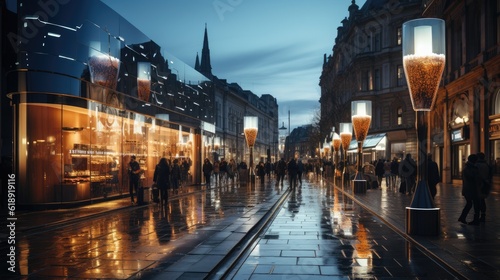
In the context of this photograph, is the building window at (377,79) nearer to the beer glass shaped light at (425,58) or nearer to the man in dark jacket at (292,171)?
the man in dark jacket at (292,171)

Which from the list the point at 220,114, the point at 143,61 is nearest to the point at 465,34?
the point at 143,61

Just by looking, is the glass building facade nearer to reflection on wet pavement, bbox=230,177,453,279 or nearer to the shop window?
reflection on wet pavement, bbox=230,177,453,279

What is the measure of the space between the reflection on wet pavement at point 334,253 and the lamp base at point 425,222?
368 mm

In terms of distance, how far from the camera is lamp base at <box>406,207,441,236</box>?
36.3 ft

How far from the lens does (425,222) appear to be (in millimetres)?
11102

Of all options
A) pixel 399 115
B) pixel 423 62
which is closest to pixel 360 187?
pixel 423 62

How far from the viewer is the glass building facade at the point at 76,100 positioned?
17.0 metres

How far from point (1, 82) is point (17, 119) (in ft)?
16.2

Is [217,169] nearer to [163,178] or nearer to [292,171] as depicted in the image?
[292,171]

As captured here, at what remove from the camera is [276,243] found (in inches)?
408

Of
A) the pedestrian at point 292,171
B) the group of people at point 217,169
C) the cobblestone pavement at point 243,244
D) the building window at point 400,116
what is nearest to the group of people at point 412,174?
the cobblestone pavement at point 243,244

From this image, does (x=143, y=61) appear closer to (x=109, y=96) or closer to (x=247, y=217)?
(x=109, y=96)

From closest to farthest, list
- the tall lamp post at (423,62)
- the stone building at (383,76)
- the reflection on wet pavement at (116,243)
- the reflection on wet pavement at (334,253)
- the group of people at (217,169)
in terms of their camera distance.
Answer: the reflection on wet pavement at (334,253) < the reflection on wet pavement at (116,243) < the tall lamp post at (423,62) < the group of people at (217,169) < the stone building at (383,76)

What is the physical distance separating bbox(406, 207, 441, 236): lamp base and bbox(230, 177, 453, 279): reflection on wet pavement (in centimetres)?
37
